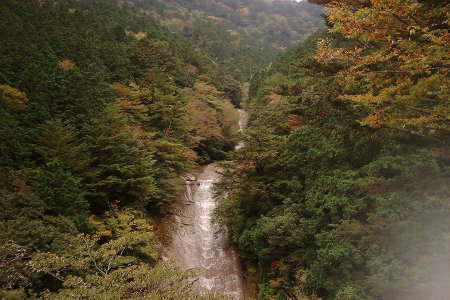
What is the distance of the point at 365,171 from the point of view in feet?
31.3

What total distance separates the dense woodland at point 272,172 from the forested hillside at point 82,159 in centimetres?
6

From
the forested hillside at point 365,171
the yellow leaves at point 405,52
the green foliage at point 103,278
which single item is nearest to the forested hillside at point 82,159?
the green foliage at point 103,278

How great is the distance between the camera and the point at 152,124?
2223 cm

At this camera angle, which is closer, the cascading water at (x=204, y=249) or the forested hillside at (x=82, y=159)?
the forested hillside at (x=82, y=159)

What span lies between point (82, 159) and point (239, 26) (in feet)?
437

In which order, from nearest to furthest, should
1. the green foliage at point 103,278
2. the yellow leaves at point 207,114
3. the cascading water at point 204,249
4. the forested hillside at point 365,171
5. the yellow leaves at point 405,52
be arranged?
the yellow leaves at point 405,52, the forested hillside at point 365,171, the green foliage at point 103,278, the cascading water at point 204,249, the yellow leaves at point 207,114

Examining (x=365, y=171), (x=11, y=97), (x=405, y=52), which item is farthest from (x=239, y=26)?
(x=405, y=52)

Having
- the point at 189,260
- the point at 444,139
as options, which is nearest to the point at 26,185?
the point at 189,260

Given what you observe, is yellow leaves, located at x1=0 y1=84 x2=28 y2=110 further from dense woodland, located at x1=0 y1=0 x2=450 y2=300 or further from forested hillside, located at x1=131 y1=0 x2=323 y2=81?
forested hillside, located at x1=131 y1=0 x2=323 y2=81

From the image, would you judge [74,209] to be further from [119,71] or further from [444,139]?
[119,71]

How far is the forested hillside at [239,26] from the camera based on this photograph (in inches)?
2788

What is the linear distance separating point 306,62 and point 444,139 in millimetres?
4238

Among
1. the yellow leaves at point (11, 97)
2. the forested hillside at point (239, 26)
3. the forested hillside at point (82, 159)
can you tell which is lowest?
the forested hillside at point (239, 26)

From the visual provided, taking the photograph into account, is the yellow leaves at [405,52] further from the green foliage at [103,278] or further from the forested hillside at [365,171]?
the green foliage at [103,278]
